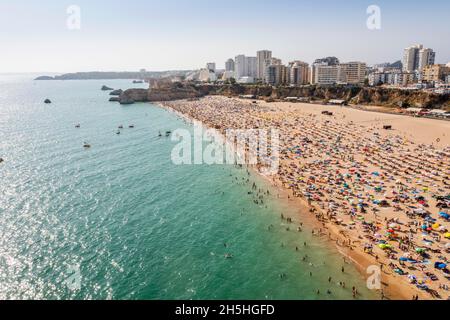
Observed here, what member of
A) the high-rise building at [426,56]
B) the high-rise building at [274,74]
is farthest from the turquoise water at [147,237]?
the high-rise building at [426,56]

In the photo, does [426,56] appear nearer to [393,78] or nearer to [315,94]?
[393,78]

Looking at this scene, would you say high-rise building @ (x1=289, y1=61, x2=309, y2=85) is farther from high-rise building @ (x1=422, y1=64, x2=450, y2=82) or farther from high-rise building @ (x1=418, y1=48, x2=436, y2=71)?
high-rise building @ (x1=418, y1=48, x2=436, y2=71)

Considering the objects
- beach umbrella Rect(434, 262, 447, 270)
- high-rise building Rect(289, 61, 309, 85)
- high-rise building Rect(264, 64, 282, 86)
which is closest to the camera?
beach umbrella Rect(434, 262, 447, 270)

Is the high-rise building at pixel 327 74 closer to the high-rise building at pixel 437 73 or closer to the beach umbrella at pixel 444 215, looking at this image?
the high-rise building at pixel 437 73

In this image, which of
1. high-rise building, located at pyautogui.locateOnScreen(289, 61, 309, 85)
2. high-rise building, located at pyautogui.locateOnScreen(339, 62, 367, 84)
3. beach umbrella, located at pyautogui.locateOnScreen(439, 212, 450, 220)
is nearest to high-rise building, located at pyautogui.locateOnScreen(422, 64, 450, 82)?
high-rise building, located at pyautogui.locateOnScreen(339, 62, 367, 84)

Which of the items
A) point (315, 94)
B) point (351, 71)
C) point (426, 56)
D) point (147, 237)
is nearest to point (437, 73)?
point (351, 71)
